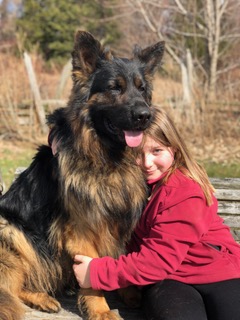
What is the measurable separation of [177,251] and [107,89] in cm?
123

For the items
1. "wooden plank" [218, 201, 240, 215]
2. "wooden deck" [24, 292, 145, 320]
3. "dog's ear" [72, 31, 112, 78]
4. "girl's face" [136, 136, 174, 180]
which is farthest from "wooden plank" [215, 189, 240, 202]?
"dog's ear" [72, 31, 112, 78]

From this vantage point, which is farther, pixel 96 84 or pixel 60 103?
pixel 60 103

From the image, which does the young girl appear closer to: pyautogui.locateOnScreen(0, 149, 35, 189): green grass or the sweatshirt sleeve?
the sweatshirt sleeve

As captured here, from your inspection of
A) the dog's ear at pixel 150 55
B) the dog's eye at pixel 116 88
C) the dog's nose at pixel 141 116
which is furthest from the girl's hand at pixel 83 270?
the dog's ear at pixel 150 55

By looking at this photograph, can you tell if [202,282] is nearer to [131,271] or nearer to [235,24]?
[131,271]

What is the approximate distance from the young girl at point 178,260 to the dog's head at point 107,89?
20cm

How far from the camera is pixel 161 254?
2.61 m

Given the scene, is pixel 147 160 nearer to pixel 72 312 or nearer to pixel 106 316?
pixel 106 316

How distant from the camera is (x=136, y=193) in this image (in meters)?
2.92

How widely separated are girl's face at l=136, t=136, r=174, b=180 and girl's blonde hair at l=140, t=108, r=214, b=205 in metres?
0.03

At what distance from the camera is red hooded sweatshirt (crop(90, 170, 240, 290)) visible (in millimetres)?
2629

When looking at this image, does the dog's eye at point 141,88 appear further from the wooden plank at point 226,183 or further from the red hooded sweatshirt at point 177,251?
the wooden plank at point 226,183

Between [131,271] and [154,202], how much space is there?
0.51m

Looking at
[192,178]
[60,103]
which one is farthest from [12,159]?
[192,178]
